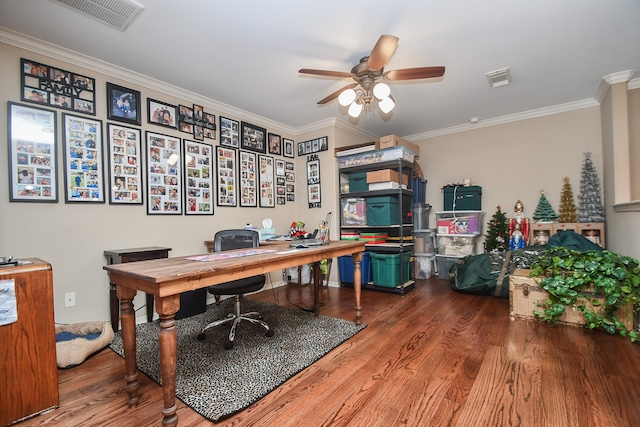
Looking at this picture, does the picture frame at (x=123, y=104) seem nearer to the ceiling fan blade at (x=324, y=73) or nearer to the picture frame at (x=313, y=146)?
the ceiling fan blade at (x=324, y=73)

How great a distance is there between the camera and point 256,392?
1606mm

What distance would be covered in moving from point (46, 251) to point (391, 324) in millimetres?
3055

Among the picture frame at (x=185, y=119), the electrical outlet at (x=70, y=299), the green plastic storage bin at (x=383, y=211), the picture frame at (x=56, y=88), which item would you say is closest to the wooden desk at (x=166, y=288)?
the electrical outlet at (x=70, y=299)

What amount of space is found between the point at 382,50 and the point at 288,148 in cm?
274

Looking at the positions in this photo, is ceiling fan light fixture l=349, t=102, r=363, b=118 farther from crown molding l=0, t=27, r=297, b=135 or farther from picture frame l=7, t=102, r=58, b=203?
picture frame l=7, t=102, r=58, b=203

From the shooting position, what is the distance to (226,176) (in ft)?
11.9

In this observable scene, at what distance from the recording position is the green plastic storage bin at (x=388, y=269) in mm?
3643

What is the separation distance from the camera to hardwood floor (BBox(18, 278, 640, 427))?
140 cm

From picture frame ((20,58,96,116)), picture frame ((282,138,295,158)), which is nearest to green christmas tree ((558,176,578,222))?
picture frame ((282,138,295,158))

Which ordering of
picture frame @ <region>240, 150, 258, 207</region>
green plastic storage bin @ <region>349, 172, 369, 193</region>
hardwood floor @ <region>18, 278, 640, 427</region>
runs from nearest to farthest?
hardwood floor @ <region>18, 278, 640, 427</region>
picture frame @ <region>240, 150, 258, 207</region>
green plastic storage bin @ <region>349, 172, 369, 193</region>

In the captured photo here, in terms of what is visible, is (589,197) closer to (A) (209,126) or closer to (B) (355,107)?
(B) (355,107)

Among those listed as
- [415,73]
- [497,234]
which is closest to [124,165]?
[415,73]

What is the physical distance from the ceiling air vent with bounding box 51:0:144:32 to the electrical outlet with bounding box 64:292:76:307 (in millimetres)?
2217

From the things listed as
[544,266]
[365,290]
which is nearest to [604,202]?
[544,266]
